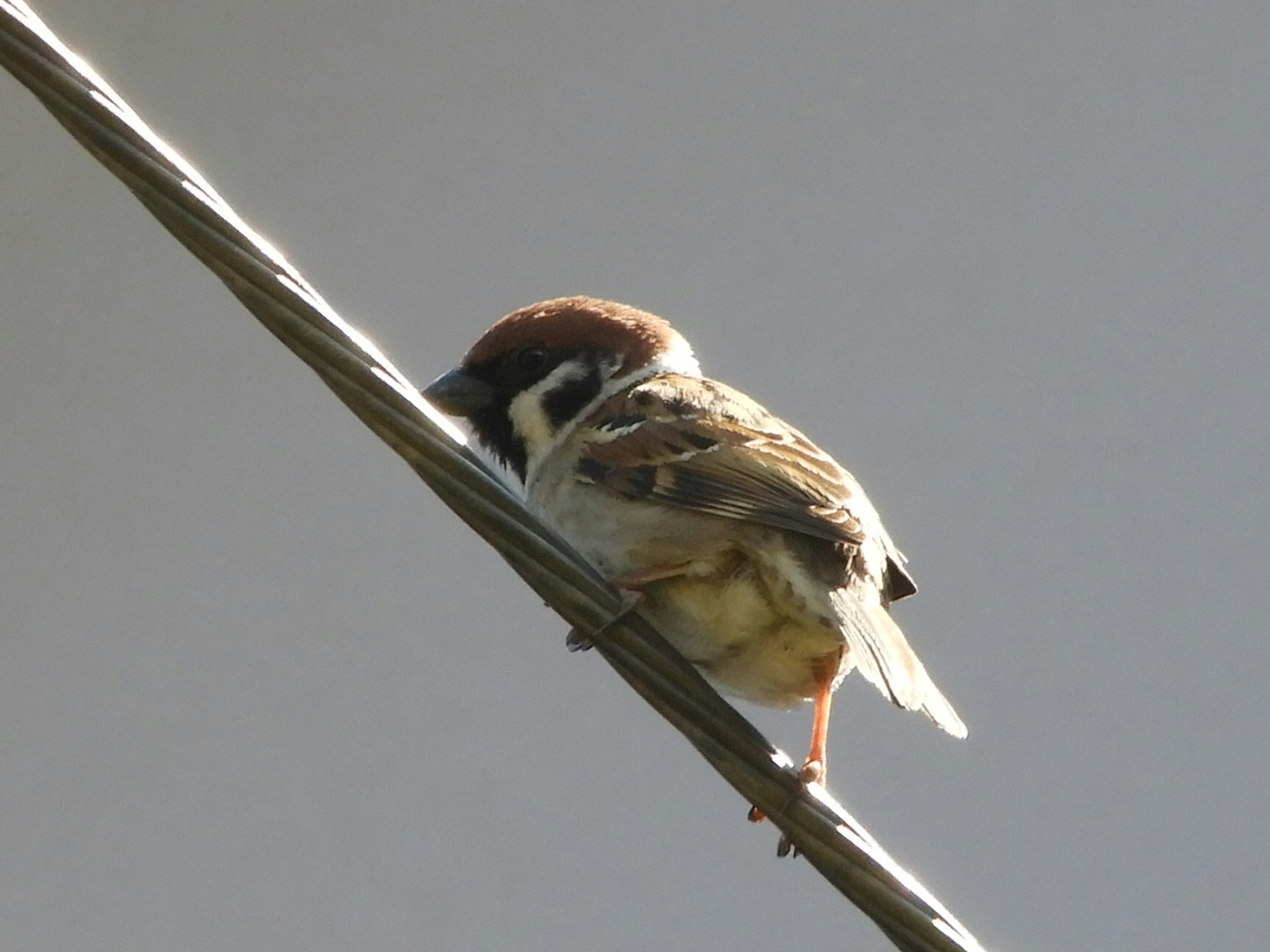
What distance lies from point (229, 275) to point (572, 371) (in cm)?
146

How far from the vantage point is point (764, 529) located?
2357 mm

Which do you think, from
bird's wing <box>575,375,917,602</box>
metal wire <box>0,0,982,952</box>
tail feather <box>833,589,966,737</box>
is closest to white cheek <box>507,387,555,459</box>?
bird's wing <box>575,375,917,602</box>

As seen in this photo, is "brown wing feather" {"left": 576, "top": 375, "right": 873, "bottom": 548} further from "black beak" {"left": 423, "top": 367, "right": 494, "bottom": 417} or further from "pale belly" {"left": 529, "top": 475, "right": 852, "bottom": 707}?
"black beak" {"left": 423, "top": 367, "right": 494, "bottom": 417}

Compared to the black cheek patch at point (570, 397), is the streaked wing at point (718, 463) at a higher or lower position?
lower

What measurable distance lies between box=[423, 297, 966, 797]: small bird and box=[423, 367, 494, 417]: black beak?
0.14 ft

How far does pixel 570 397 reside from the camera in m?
2.99

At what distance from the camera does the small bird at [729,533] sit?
2.30 metres

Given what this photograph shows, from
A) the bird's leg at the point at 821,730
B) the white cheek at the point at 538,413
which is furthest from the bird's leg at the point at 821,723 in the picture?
the white cheek at the point at 538,413

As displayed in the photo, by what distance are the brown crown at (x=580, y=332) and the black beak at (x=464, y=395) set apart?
0.03 m

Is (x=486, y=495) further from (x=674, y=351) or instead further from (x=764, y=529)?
(x=674, y=351)

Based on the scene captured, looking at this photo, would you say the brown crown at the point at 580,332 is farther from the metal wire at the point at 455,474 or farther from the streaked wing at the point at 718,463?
the metal wire at the point at 455,474

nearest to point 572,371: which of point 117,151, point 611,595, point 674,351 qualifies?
point 674,351

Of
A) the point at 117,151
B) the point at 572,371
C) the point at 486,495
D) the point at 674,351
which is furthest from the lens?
the point at 674,351

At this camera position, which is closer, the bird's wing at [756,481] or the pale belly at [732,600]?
the bird's wing at [756,481]
